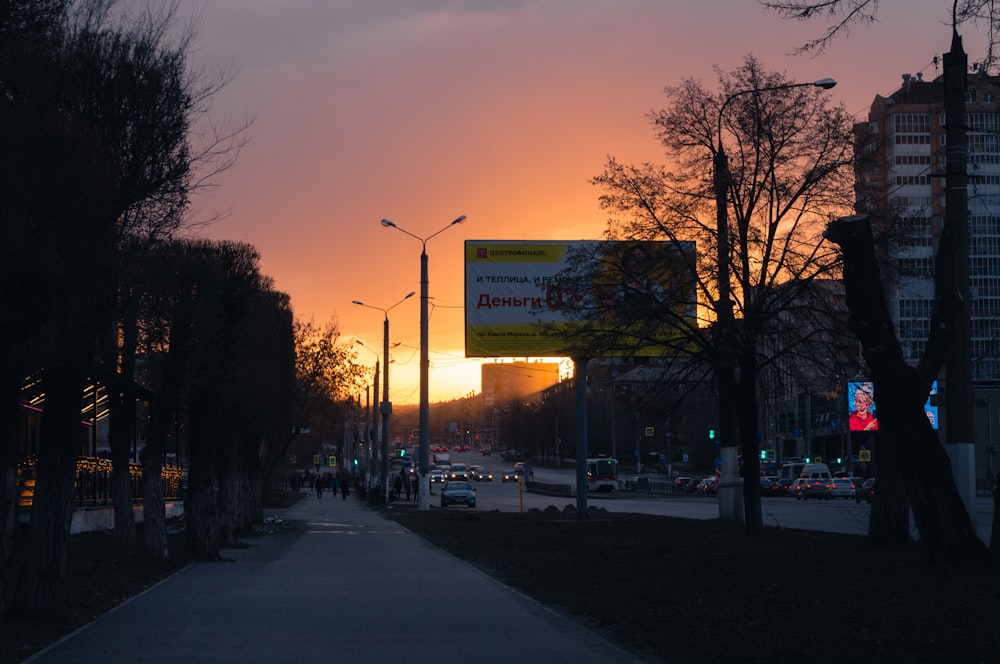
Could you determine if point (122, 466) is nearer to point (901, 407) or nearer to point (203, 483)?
point (203, 483)

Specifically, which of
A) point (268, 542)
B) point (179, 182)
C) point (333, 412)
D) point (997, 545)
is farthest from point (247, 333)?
point (333, 412)

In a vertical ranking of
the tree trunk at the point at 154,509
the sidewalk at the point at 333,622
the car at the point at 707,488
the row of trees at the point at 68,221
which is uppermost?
the row of trees at the point at 68,221

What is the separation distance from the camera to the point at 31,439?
38.0 meters

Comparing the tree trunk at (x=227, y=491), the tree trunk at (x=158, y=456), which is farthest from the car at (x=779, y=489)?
the tree trunk at (x=158, y=456)

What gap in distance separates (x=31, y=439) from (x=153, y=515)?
15880mm

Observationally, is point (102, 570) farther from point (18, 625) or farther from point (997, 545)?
point (997, 545)

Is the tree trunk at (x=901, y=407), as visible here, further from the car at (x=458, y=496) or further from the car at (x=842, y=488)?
the car at (x=842, y=488)

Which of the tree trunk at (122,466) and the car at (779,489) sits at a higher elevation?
the tree trunk at (122,466)

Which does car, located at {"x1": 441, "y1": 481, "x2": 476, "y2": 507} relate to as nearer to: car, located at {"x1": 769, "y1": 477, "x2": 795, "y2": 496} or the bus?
the bus

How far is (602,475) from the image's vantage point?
8656 centimetres

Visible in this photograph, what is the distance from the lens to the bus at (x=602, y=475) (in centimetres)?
8600

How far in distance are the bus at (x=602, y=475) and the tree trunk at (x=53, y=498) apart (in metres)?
72.5

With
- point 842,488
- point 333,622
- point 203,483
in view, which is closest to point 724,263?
point 203,483

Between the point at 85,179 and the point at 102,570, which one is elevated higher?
the point at 85,179
